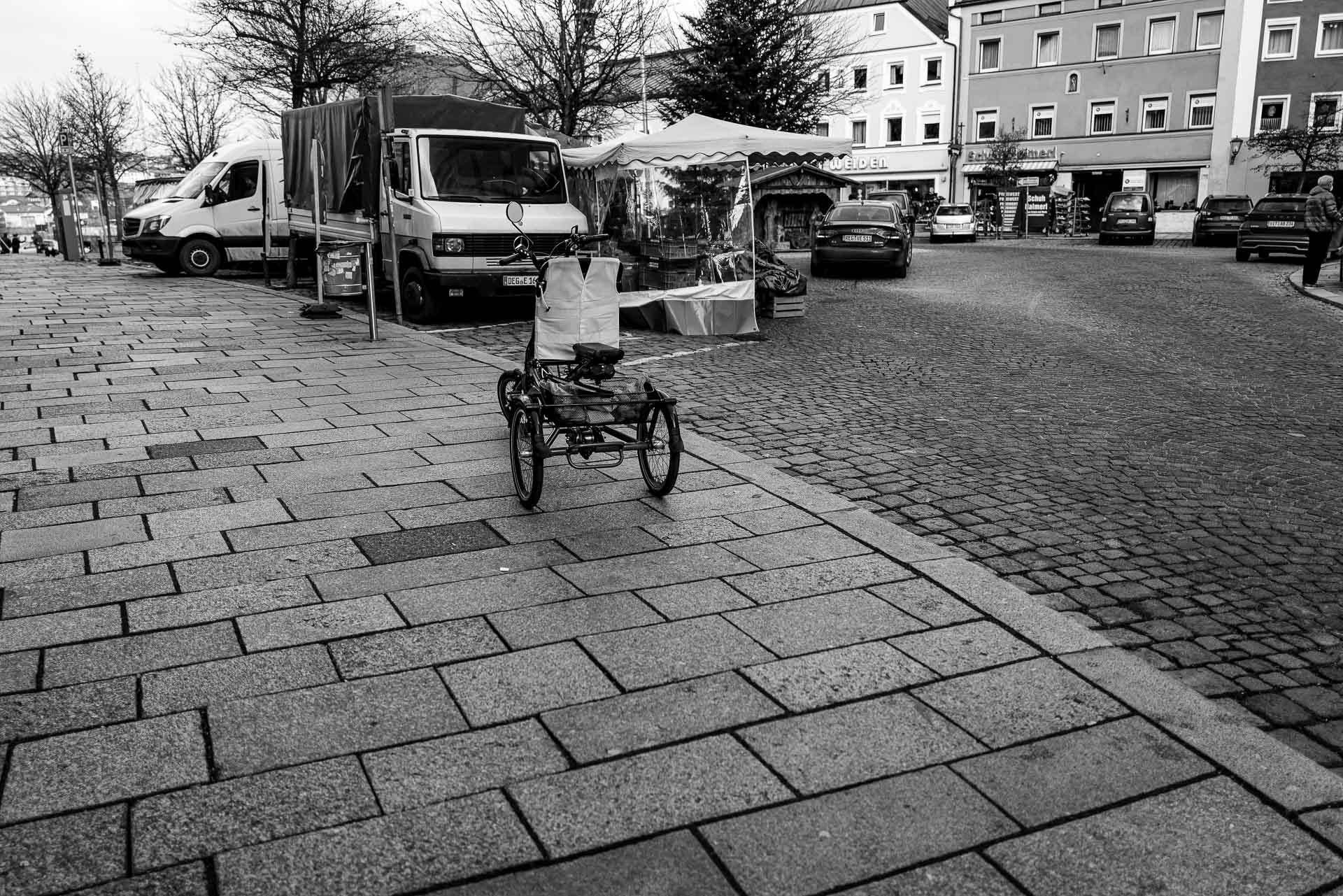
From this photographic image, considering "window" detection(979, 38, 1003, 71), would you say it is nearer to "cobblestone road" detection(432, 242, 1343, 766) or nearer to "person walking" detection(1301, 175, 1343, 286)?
"person walking" detection(1301, 175, 1343, 286)

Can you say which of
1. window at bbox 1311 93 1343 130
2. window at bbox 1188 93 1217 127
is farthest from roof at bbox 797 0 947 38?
window at bbox 1311 93 1343 130

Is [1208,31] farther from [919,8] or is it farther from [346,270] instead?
[346,270]

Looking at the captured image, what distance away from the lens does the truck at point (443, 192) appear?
13.4 m

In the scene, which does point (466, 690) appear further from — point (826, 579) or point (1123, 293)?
point (1123, 293)

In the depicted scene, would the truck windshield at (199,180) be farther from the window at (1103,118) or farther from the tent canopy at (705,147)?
the window at (1103,118)

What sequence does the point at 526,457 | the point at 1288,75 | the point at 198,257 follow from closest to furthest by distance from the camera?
the point at 526,457 < the point at 198,257 < the point at 1288,75

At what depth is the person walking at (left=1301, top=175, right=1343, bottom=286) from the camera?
17.3 metres

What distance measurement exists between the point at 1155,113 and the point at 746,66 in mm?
26999

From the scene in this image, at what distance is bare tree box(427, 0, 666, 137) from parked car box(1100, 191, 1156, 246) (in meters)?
16.2

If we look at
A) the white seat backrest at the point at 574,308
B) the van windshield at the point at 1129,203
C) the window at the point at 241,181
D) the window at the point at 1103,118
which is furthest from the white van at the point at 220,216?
the window at the point at 1103,118

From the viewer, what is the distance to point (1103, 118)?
50344 mm

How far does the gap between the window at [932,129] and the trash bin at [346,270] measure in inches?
1913

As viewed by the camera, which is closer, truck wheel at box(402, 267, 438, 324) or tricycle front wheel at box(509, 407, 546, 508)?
tricycle front wheel at box(509, 407, 546, 508)

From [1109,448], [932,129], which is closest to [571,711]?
[1109,448]
